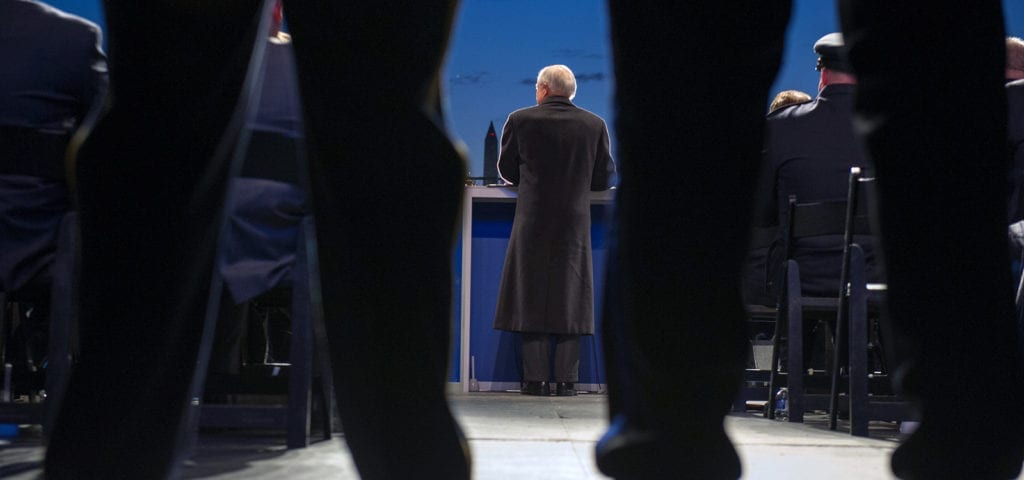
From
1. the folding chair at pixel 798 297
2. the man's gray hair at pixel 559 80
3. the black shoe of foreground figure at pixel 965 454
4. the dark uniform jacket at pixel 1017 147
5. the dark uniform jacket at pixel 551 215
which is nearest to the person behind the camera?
the black shoe of foreground figure at pixel 965 454

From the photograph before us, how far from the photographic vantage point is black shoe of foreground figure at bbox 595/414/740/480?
0.90 meters

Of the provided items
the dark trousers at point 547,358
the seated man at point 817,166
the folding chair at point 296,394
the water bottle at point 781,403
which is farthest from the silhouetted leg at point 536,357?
the folding chair at point 296,394

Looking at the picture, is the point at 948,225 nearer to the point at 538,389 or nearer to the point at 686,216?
the point at 686,216

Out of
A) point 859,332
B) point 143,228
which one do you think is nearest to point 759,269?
point 859,332

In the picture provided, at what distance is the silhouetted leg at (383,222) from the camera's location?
2.76ft

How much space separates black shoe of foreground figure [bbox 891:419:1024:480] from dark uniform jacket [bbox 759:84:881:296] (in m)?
2.92

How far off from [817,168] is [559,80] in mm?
1942

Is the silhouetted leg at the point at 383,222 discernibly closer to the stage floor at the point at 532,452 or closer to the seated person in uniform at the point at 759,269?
the stage floor at the point at 532,452

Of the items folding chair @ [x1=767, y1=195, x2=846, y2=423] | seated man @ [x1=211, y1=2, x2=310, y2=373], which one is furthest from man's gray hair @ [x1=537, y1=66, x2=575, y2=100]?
seated man @ [x1=211, y1=2, x2=310, y2=373]

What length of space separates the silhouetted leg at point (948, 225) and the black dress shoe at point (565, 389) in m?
4.59

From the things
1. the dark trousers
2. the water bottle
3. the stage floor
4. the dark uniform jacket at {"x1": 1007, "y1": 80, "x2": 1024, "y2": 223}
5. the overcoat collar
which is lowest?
the stage floor

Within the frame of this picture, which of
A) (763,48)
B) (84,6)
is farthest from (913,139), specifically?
(84,6)

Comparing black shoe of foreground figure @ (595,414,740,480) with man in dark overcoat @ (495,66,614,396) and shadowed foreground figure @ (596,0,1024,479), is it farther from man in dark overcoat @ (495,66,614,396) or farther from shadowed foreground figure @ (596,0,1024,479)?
man in dark overcoat @ (495,66,614,396)

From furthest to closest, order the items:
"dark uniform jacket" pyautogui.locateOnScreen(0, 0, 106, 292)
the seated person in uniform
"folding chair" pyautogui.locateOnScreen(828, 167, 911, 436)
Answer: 1. the seated person in uniform
2. "folding chair" pyautogui.locateOnScreen(828, 167, 911, 436)
3. "dark uniform jacket" pyautogui.locateOnScreen(0, 0, 106, 292)
